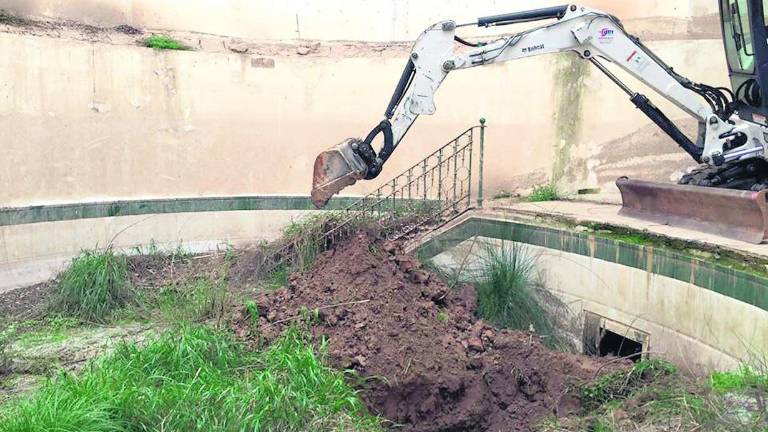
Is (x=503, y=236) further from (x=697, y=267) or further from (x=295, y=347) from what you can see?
(x=295, y=347)

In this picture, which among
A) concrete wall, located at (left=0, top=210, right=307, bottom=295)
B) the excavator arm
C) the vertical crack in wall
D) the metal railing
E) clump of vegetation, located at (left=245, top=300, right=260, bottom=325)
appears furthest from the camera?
the vertical crack in wall

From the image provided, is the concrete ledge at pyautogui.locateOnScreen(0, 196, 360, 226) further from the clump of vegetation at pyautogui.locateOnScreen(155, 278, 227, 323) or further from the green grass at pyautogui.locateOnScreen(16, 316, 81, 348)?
the clump of vegetation at pyautogui.locateOnScreen(155, 278, 227, 323)

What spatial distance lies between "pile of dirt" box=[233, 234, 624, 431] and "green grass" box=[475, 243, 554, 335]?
1.37ft

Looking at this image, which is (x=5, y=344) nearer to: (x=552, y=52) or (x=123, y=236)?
(x=123, y=236)

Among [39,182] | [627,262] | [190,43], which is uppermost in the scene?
[190,43]

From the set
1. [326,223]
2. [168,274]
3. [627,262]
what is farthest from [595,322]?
[168,274]

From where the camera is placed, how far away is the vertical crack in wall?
8531mm

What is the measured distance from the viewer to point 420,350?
4.95 m

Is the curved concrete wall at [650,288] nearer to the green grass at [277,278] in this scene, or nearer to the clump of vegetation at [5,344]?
the green grass at [277,278]

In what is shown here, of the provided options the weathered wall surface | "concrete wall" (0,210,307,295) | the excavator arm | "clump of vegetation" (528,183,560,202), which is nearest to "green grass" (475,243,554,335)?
the excavator arm

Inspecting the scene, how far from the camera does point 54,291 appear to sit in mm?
6914

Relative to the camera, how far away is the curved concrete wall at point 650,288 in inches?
187

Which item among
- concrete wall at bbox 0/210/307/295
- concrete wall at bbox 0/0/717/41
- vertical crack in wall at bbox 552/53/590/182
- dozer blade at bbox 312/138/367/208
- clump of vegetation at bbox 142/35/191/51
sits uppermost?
concrete wall at bbox 0/0/717/41

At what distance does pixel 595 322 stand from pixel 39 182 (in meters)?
6.37
